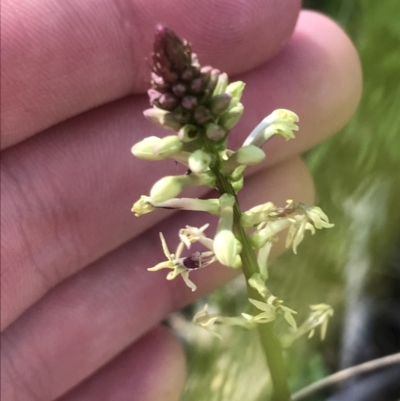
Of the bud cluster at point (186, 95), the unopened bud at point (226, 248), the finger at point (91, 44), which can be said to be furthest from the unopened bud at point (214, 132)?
the finger at point (91, 44)

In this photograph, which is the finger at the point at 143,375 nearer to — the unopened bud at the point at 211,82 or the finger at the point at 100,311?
the finger at the point at 100,311

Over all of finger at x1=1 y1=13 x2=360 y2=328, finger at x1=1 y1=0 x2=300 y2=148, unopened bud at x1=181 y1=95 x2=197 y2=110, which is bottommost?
unopened bud at x1=181 y1=95 x2=197 y2=110

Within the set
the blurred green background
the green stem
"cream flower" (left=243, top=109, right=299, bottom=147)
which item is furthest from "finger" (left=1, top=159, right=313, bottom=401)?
"cream flower" (left=243, top=109, right=299, bottom=147)

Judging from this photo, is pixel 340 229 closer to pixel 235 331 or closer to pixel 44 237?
pixel 235 331

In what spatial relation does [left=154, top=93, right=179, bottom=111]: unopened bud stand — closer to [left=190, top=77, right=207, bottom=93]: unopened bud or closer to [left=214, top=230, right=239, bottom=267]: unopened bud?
[left=190, top=77, right=207, bottom=93]: unopened bud

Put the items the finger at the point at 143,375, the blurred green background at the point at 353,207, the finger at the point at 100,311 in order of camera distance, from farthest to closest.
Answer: the blurred green background at the point at 353,207 < the finger at the point at 143,375 < the finger at the point at 100,311

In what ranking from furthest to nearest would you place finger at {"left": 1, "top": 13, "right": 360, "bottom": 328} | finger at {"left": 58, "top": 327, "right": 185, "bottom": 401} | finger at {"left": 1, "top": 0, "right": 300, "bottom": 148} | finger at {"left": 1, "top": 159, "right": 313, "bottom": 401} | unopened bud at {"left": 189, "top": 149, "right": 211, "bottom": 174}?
finger at {"left": 58, "top": 327, "right": 185, "bottom": 401} < finger at {"left": 1, "top": 159, "right": 313, "bottom": 401} < finger at {"left": 1, "top": 13, "right": 360, "bottom": 328} < finger at {"left": 1, "top": 0, "right": 300, "bottom": 148} < unopened bud at {"left": 189, "top": 149, "right": 211, "bottom": 174}

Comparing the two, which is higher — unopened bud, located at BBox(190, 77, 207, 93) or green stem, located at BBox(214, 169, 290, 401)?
unopened bud, located at BBox(190, 77, 207, 93)

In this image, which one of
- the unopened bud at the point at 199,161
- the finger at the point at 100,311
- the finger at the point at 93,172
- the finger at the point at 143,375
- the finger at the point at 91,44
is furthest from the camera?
the finger at the point at 143,375
